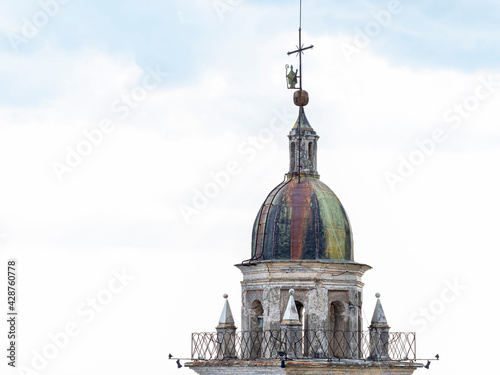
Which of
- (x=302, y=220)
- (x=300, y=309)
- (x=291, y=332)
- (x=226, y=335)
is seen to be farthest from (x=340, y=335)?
(x=302, y=220)

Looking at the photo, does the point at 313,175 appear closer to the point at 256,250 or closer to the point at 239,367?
the point at 256,250

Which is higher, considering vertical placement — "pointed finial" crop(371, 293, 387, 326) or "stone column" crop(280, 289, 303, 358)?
"pointed finial" crop(371, 293, 387, 326)

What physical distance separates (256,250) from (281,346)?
3742 mm

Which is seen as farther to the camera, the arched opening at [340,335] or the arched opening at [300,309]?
the arched opening at [300,309]

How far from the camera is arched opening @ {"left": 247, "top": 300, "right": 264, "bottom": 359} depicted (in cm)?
5691

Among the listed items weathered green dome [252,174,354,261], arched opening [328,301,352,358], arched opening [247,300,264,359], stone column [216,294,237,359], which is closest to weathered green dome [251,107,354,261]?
weathered green dome [252,174,354,261]

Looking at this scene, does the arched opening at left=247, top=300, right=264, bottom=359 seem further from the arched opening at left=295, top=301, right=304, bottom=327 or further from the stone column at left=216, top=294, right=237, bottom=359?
the arched opening at left=295, top=301, right=304, bottom=327

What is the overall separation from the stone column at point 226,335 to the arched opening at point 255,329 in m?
0.68

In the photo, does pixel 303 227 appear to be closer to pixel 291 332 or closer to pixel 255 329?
pixel 291 332

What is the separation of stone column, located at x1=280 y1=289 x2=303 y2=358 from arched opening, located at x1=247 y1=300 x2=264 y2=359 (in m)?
1.73

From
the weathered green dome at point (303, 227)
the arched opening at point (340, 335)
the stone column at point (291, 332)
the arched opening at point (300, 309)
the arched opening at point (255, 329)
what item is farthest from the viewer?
the arched opening at point (300, 309)

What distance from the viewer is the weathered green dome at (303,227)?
184 feet

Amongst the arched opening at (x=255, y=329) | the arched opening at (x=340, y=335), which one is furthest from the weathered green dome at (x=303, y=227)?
the arched opening at (x=255, y=329)

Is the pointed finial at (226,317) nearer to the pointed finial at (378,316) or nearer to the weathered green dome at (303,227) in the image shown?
the weathered green dome at (303,227)
